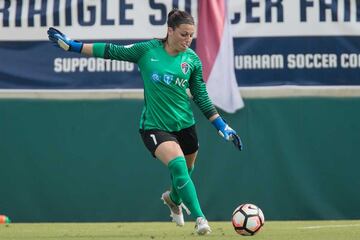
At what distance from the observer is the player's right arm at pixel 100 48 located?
28.7 feet

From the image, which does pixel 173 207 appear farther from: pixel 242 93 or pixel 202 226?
pixel 242 93

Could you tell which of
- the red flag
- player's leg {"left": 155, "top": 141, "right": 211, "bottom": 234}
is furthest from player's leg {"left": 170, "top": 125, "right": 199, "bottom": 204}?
the red flag

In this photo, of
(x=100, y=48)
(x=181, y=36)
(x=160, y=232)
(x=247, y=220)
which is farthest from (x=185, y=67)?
(x=160, y=232)

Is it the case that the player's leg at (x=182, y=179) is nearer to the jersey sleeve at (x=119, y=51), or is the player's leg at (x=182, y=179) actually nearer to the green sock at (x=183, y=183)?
the green sock at (x=183, y=183)

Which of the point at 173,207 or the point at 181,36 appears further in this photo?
the point at 173,207

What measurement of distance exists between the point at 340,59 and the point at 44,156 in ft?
13.7

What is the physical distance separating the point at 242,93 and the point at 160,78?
410 centimetres

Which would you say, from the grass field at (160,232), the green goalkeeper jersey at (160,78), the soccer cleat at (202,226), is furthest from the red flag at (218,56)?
the soccer cleat at (202,226)

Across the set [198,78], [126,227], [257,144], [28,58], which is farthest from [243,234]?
[28,58]

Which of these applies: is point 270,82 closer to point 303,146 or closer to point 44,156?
point 303,146

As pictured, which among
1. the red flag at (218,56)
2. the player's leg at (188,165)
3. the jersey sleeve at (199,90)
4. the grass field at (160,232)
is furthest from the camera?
the red flag at (218,56)

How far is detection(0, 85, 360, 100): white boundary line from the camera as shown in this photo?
1275 centimetres

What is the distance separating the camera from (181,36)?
8609 mm

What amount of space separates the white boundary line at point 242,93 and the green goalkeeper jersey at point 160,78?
156 inches
